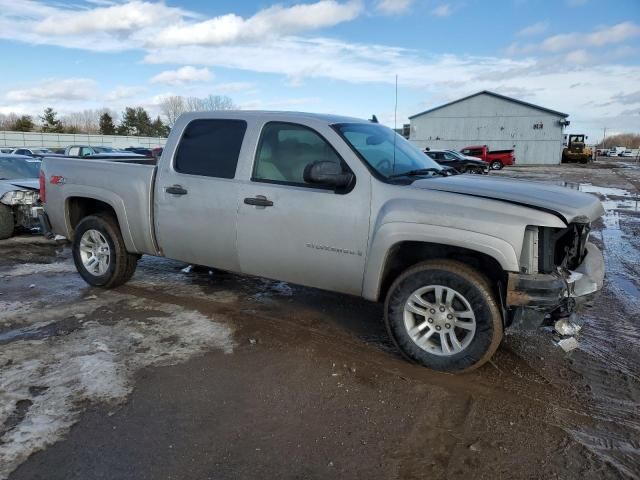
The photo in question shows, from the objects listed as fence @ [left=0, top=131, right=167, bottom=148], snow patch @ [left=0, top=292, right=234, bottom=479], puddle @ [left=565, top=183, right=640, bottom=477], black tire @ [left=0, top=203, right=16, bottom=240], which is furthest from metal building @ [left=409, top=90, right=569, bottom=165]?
snow patch @ [left=0, top=292, right=234, bottom=479]

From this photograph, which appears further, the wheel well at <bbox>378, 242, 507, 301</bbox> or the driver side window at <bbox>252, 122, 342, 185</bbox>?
the driver side window at <bbox>252, 122, 342, 185</bbox>

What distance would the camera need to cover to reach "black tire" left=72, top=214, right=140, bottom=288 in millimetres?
5637

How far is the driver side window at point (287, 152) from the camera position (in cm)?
436

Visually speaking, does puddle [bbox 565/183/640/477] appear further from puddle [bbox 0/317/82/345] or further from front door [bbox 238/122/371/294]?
puddle [bbox 0/317/82/345]

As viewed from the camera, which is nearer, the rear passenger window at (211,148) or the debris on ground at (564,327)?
the debris on ground at (564,327)

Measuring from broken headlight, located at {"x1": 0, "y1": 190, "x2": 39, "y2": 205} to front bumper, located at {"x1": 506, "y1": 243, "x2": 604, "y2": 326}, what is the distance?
8665mm

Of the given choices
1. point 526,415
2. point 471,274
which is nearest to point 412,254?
point 471,274

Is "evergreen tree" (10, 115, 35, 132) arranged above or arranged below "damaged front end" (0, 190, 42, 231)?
above

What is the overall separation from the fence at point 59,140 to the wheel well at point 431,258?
46.4 meters

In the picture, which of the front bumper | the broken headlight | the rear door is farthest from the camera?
the broken headlight

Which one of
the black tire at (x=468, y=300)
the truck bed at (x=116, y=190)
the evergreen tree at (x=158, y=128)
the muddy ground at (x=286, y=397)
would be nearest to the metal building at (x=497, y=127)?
the evergreen tree at (x=158, y=128)

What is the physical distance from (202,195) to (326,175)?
1.48m

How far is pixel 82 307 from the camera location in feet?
17.3

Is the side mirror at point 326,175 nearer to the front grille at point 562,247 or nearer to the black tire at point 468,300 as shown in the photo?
the black tire at point 468,300
